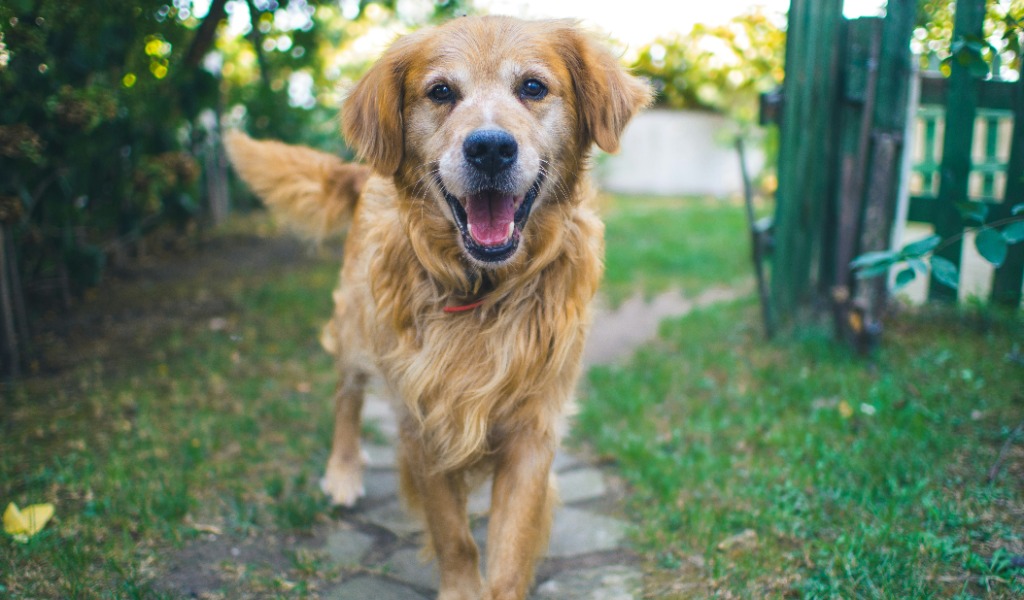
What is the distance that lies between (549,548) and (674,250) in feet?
16.0

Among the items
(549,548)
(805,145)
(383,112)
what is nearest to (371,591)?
(549,548)

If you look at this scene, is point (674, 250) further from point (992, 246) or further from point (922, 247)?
point (992, 246)

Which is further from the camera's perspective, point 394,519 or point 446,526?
point 394,519

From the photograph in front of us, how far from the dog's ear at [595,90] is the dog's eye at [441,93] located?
0.41 meters

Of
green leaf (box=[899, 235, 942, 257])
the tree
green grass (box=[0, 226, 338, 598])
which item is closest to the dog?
green grass (box=[0, 226, 338, 598])

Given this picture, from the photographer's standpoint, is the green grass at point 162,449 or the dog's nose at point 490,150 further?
the green grass at point 162,449

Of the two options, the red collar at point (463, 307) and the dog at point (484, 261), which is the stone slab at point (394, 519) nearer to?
the dog at point (484, 261)

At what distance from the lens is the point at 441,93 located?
2.39 metres

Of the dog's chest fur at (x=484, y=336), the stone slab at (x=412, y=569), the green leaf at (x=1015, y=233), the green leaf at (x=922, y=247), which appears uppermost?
the green leaf at (x=1015, y=233)

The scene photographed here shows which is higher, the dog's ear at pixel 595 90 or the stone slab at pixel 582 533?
the dog's ear at pixel 595 90

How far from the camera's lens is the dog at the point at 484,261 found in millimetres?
2250

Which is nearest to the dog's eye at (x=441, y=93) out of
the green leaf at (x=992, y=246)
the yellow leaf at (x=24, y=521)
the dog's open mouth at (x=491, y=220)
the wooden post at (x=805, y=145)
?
the dog's open mouth at (x=491, y=220)

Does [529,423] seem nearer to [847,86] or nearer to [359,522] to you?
[359,522]

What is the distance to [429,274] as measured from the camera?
2408mm
